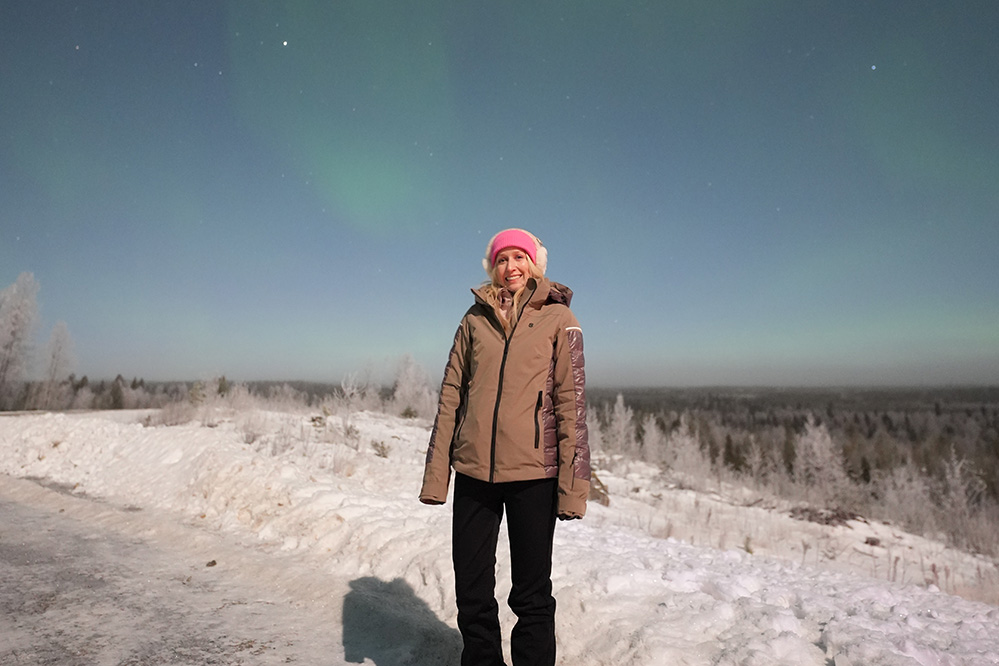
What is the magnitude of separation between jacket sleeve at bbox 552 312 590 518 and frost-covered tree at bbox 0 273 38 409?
3891cm

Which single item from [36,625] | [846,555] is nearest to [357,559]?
[36,625]

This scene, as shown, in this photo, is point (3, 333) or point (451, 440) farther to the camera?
point (3, 333)

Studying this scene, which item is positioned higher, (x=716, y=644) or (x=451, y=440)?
(x=451, y=440)

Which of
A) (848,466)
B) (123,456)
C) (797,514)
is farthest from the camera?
(848,466)

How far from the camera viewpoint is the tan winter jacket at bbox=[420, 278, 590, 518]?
7.18 feet

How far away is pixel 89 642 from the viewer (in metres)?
2.78

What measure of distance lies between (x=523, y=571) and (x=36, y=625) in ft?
10.0

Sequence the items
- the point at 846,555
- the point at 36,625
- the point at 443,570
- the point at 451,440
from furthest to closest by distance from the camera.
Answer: the point at 846,555, the point at 443,570, the point at 36,625, the point at 451,440

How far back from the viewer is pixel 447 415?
2.52 meters

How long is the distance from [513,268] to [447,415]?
0.83 metres

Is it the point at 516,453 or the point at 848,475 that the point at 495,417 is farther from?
the point at 848,475

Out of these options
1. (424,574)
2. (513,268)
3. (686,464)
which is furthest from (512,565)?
(686,464)

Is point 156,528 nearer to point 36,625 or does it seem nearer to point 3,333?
point 36,625

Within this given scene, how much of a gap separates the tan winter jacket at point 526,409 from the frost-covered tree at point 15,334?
38.5 metres
